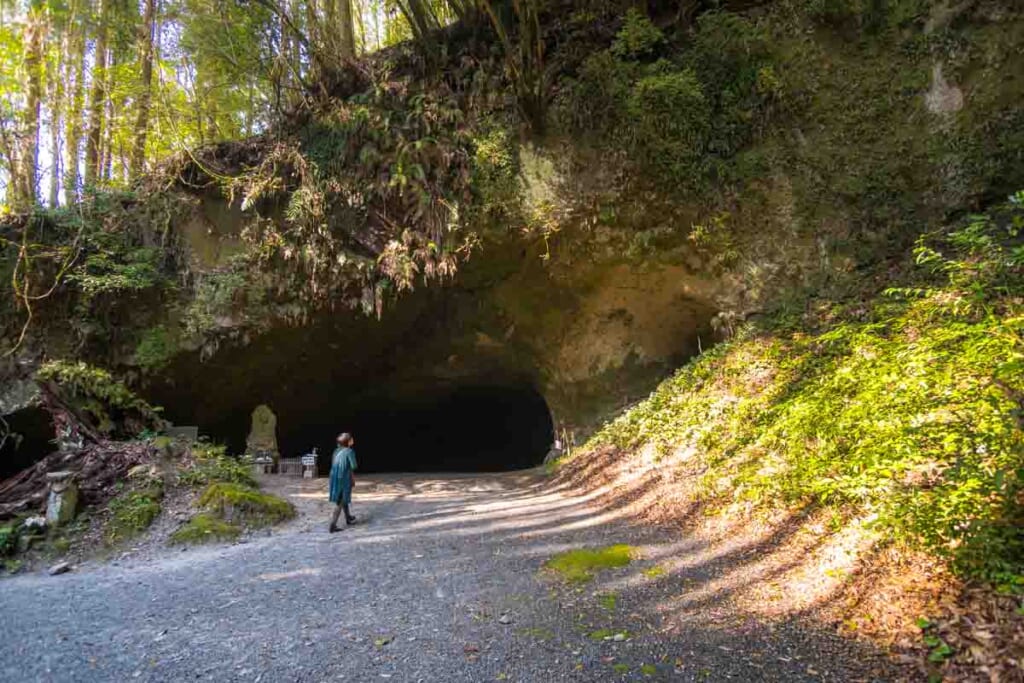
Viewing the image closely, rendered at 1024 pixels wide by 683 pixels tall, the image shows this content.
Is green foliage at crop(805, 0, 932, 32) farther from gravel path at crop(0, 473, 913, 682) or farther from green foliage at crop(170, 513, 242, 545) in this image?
green foliage at crop(170, 513, 242, 545)

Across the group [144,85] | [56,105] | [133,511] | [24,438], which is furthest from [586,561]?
[56,105]

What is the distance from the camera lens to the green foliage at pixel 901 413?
305cm

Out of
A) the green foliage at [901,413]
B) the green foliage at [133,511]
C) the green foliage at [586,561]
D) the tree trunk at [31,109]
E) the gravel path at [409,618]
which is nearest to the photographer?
the gravel path at [409,618]

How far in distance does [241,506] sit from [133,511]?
1264 mm

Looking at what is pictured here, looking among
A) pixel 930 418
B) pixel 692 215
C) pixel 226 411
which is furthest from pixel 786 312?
pixel 226 411

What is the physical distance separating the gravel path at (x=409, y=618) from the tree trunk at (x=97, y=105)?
11.6 m

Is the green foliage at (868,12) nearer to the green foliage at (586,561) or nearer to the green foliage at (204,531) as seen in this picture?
the green foliage at (586,561)

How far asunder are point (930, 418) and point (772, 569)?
5.69 ft

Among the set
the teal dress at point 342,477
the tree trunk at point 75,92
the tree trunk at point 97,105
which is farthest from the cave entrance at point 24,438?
the teal dress at point 342,477

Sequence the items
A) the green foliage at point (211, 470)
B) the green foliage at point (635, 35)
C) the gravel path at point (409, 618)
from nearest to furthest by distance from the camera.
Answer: the gravel path at point (409, 618), the green foliage at point (211, 470), the green foliage at point (635, 35)

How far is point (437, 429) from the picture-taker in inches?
768

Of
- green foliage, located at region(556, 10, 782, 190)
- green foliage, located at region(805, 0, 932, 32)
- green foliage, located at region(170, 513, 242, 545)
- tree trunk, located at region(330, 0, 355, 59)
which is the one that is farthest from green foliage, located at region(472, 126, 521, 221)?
green foliage, located at region(170, 513, 242, 545)

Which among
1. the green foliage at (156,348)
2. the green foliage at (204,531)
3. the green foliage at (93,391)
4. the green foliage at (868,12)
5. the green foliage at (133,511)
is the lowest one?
the green foliage at (204,531)

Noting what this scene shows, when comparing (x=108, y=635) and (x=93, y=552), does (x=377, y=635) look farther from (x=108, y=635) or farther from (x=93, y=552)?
(x=93, y=552)
